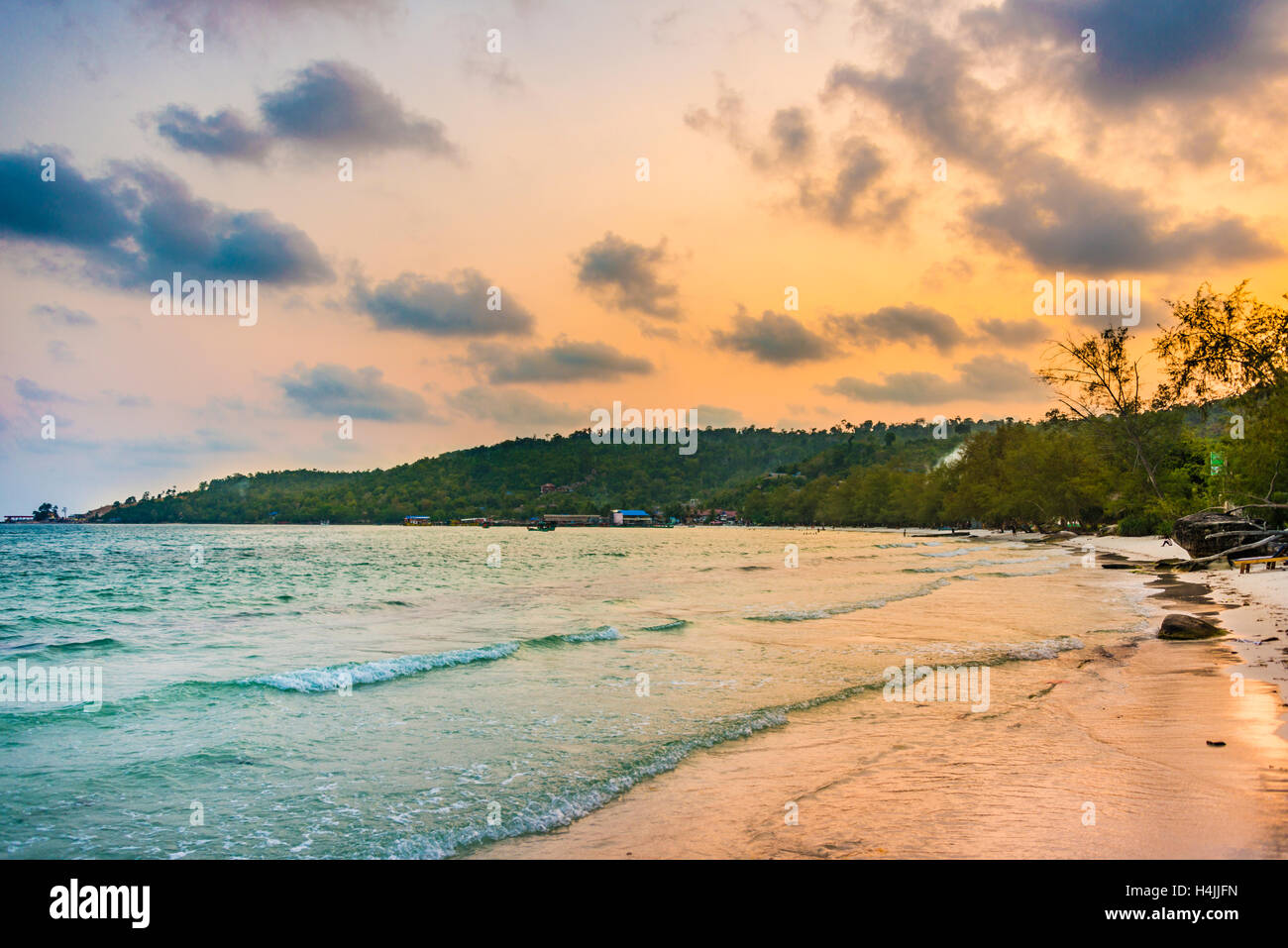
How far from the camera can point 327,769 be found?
9.69 meters

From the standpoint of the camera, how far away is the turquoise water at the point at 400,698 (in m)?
8.00

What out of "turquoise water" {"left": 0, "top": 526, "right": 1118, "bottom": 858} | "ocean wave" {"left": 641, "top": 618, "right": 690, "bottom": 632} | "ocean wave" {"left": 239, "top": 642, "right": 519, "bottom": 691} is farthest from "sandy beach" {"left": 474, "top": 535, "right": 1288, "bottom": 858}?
"ocean wave" {"left": 641, "top": 618, "right": 690, "bottom": 632}

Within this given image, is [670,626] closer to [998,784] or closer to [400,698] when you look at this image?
[400,698]

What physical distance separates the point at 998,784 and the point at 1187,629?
13.6 m

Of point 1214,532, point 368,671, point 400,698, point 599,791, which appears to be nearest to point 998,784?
point 599,791

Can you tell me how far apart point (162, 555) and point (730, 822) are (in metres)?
78.0

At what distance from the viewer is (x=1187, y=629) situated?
1827 cm

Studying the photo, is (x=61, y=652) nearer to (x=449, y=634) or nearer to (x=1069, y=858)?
(x=449, y=634)

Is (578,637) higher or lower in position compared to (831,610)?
higher

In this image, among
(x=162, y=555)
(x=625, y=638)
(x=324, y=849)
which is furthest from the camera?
(x=162, y=555)

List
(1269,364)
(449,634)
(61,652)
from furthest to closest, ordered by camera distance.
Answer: (1269,364) < (449,634) < (61,652)
